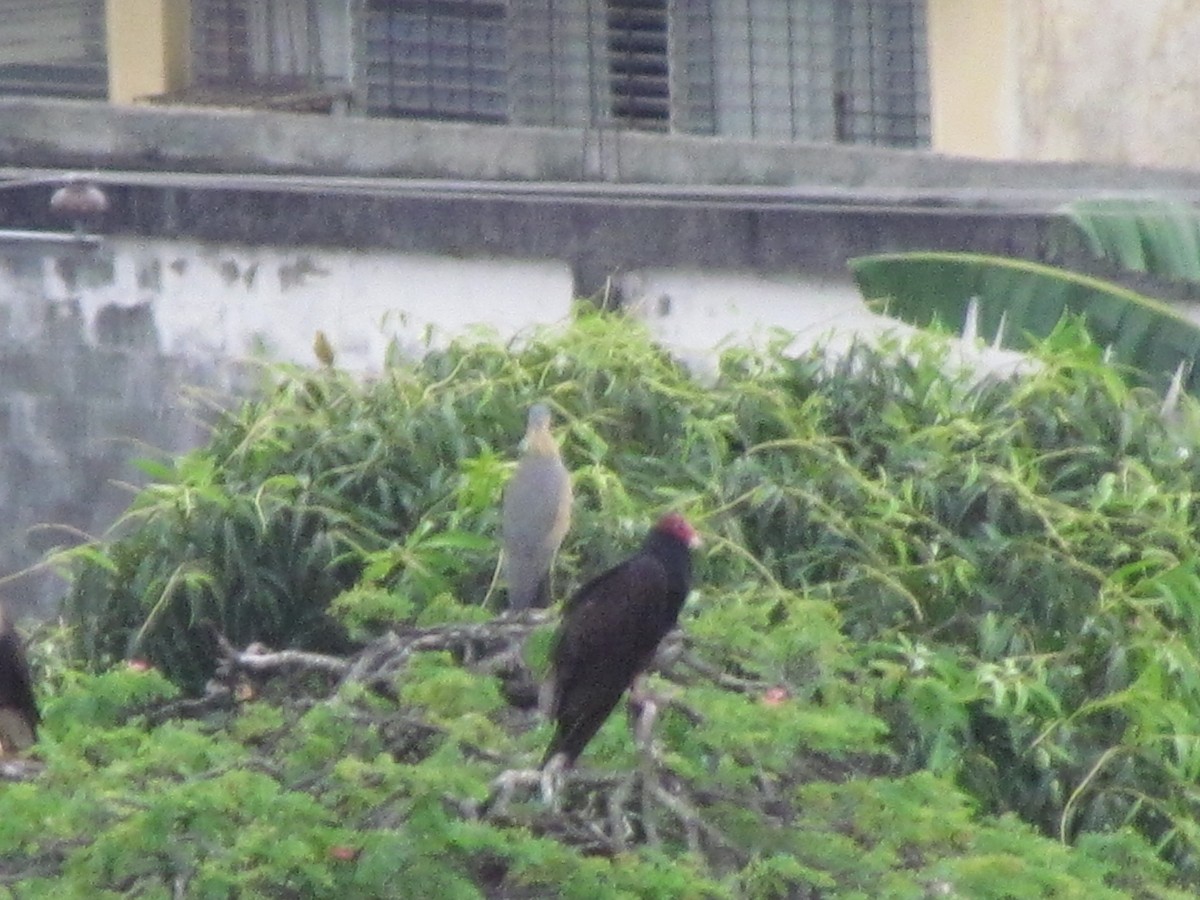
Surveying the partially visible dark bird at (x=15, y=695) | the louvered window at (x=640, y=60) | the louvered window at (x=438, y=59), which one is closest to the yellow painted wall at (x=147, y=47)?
the louvered window at (x=438, y=59)

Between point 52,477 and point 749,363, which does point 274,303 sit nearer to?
point 52,477

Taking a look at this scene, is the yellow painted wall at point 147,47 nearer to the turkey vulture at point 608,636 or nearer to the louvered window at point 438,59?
the louvered window at point 438,59

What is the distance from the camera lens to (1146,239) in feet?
23.9

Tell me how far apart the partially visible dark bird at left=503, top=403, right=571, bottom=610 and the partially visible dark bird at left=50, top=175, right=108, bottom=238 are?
2099mm

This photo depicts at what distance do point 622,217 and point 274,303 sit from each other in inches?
37.7

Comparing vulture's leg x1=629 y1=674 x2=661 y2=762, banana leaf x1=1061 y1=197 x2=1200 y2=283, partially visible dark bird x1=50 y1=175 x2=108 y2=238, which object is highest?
partially visible dark bird x1=50 y1=175 x2=108 y2=238

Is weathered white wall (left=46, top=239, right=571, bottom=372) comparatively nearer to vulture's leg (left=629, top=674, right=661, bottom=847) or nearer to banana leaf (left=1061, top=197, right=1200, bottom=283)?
banana leaf (left=1061, top=197, right=1200, bottom=283)

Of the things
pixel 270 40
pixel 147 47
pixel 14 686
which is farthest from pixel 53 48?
pixel 14 686

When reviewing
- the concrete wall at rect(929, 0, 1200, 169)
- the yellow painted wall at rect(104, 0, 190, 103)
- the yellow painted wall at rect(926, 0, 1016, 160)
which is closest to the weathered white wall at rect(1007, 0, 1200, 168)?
the concrete wall at rect(929, 0, 1200, 169)

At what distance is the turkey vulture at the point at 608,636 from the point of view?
14.8 feet

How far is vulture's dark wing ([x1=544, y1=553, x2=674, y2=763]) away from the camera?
4.50 metres

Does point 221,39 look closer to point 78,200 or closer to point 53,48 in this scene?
point 53,48

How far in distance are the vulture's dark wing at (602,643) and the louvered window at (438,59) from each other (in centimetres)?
606

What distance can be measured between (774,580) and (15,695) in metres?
1.58
